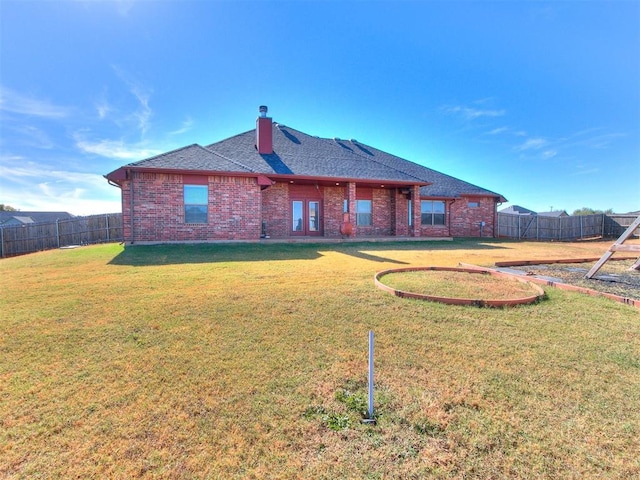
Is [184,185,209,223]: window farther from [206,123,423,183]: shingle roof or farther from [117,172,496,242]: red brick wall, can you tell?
[206,123,423,183]: shingle roof

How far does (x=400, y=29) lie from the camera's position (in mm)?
11703

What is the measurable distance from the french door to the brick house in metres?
0.05

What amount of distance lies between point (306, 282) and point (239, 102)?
13740 mm

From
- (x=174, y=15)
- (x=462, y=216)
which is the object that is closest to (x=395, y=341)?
(x=174, y=15)

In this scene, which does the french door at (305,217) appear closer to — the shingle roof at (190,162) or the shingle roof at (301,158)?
the shingle roof at (301,158)

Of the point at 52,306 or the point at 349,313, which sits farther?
the point at 52,306

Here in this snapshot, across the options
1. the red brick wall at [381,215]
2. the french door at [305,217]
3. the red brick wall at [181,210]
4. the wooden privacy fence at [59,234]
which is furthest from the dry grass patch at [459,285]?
the wooden privacy fence at [59,234]

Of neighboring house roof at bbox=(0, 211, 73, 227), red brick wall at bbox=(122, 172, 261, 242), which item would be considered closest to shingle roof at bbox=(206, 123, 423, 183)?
red brick wall at bbox=(122, 172, 261, 242)

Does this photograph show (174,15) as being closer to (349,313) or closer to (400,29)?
(400,29)

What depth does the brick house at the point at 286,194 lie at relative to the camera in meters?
11.8

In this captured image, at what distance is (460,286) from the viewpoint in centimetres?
554

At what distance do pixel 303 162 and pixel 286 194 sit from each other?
201 centimetres

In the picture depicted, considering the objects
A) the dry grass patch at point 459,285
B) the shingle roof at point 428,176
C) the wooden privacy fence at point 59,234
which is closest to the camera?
the dry grass patch at point 459,285

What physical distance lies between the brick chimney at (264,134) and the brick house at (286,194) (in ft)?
0.17
